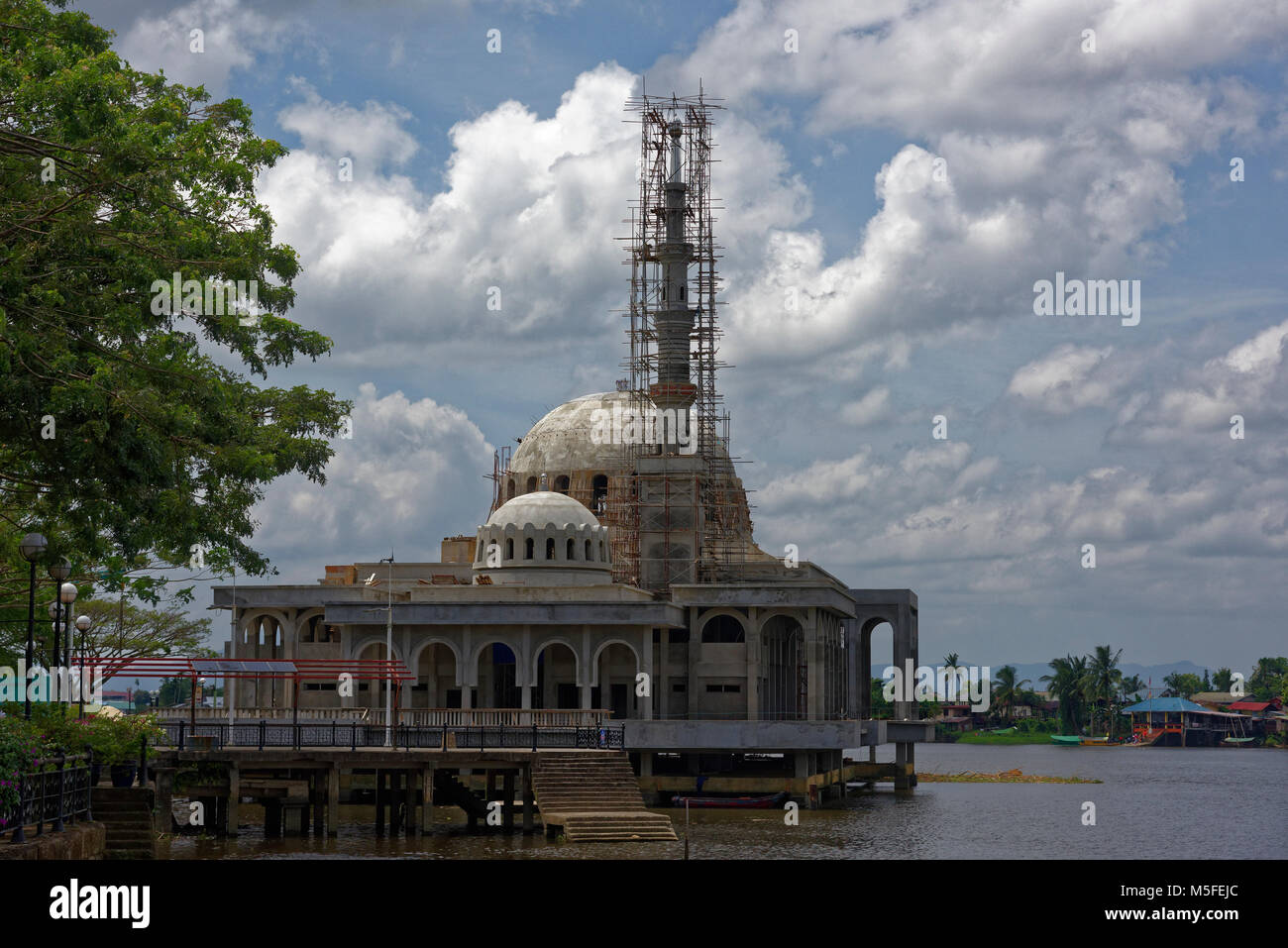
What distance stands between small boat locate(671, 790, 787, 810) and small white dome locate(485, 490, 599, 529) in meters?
17.4

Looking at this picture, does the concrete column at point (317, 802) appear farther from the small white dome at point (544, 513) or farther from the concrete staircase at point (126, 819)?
the small white dome at point (544, 513)

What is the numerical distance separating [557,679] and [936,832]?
70.3 feet

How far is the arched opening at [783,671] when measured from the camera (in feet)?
273

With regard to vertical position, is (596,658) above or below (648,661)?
above

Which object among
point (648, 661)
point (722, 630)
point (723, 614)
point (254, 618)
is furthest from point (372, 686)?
point (722, 630)

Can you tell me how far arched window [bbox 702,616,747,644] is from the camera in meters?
81.1

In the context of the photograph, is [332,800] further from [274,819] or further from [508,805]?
[508,805]

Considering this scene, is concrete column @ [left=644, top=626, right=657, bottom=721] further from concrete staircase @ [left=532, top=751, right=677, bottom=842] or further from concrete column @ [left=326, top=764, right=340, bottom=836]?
concrete column @ [left=326, top=764, right=340, bottom=836]

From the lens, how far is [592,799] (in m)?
53.0

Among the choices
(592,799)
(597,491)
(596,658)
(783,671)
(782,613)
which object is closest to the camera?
(592,799)
